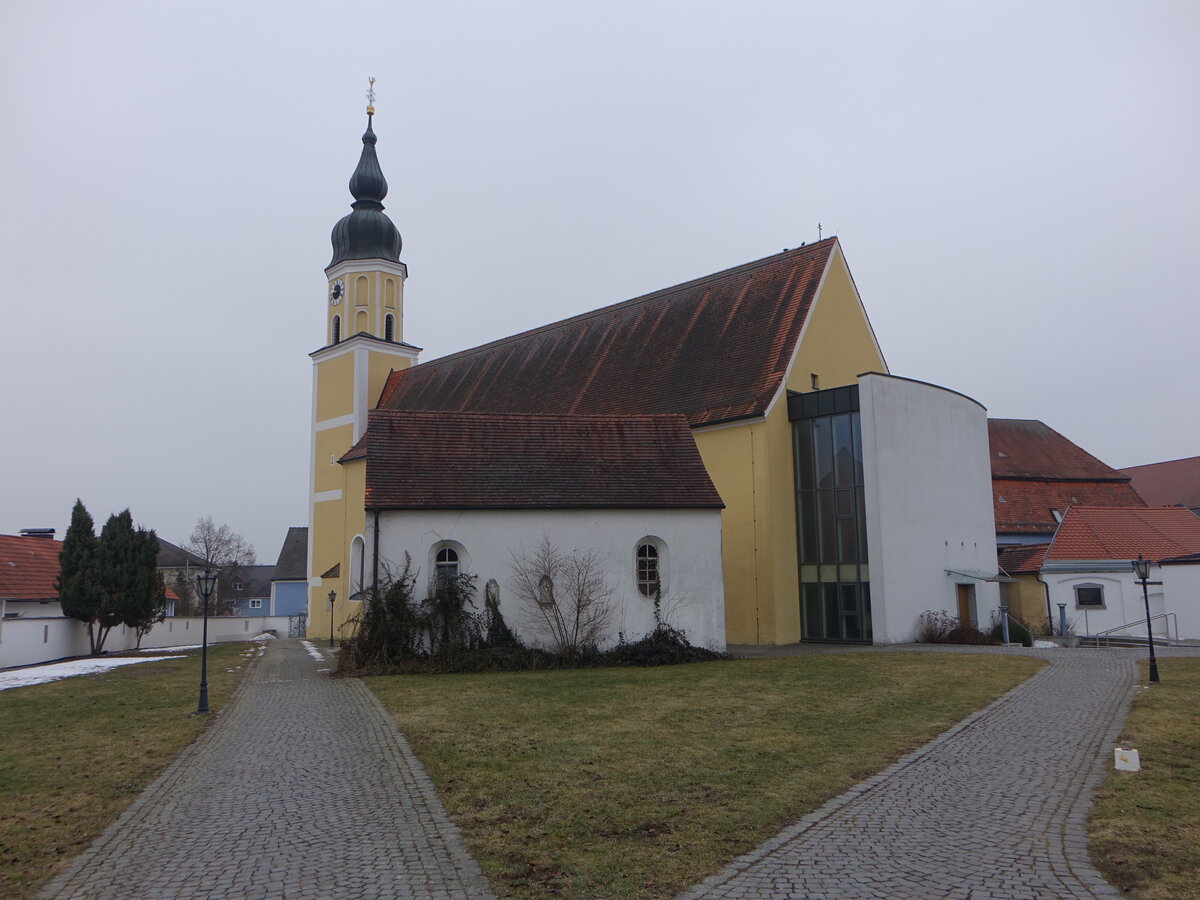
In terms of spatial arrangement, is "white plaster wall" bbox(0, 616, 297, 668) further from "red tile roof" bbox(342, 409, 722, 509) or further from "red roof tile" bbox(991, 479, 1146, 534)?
"red roof tile" bbox(991, 479, 1146, 534)

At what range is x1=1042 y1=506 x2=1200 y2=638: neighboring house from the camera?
31.9 metres

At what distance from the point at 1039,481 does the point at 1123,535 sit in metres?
12.5

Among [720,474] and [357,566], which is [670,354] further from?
[357,566]

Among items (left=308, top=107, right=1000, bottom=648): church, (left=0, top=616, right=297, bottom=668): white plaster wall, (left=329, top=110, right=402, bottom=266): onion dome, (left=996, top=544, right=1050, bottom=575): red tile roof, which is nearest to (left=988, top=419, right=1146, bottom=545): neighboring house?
(left=996, top=544, right=1050, bottom=575): red tile roof

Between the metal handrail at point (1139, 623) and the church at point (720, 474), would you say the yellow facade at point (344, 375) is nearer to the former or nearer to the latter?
the church at point (720, 474)

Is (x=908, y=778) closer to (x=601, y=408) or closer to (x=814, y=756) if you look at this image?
(x=814, y=756)

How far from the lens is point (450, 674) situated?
19.5 metres

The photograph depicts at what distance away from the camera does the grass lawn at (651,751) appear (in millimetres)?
6738

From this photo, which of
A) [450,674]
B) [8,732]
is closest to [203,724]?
[8,732]

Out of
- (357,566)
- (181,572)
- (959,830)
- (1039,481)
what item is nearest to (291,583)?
(181,572)

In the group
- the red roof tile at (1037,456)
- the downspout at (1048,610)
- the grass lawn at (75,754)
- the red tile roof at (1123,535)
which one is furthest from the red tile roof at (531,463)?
the red roof tile at (1037,456)

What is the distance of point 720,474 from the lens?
27.0 meters

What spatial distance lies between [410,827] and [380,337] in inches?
1480

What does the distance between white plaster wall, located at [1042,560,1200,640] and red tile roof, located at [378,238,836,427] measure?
561 inches
